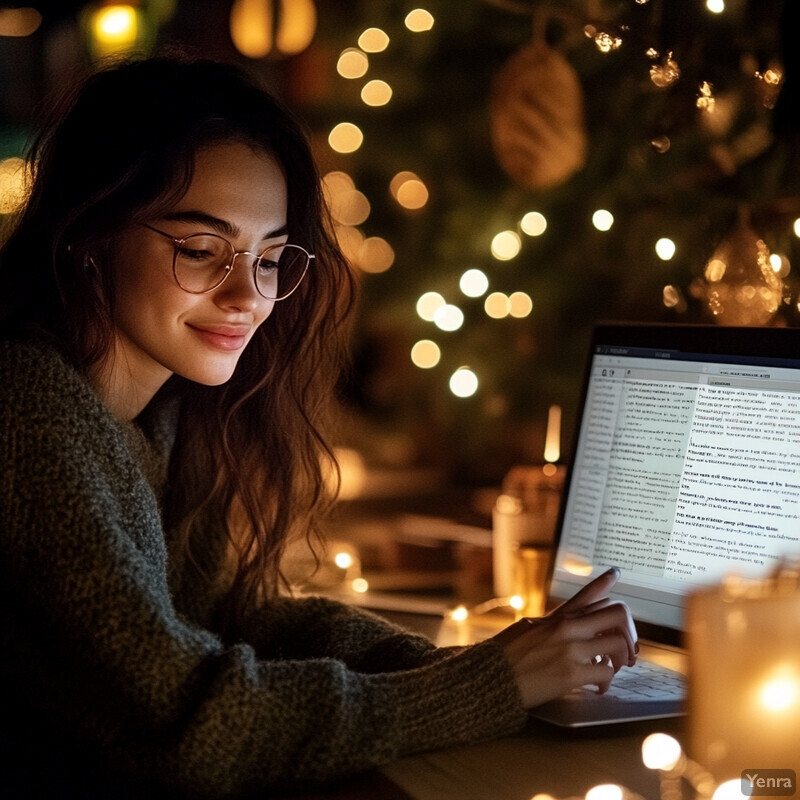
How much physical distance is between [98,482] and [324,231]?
54cm

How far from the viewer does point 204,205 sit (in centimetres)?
108

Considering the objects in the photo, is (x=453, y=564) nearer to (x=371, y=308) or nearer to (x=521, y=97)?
(x=521, y=97)

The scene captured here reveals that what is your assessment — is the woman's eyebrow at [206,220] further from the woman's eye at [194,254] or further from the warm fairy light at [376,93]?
the warm fairy light at [376,93]

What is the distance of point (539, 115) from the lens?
1743 mm

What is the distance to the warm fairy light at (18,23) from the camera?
3947 millimetres

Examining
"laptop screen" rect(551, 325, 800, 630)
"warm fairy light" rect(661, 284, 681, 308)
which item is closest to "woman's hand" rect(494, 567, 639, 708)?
"laptop screen" rect(551, 325, 800, 630)

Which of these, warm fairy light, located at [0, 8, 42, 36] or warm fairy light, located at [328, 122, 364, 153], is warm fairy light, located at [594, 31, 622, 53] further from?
→ warm fairy light, located at [0, 8, 42, 36]

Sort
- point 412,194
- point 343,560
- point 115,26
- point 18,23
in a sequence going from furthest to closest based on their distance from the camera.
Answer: point 18,23, point 412,194, point 115,26, point 343,560

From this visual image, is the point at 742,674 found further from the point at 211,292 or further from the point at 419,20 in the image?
the point at 419,20

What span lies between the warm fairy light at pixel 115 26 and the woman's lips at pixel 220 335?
4.27 ft

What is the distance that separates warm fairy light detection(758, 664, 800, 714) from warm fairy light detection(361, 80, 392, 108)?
2320 millimetres

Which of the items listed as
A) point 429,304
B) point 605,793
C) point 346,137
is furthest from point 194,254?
point 346,137

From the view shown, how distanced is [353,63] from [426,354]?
79 centimetres

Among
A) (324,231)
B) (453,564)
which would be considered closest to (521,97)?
(324,231)
